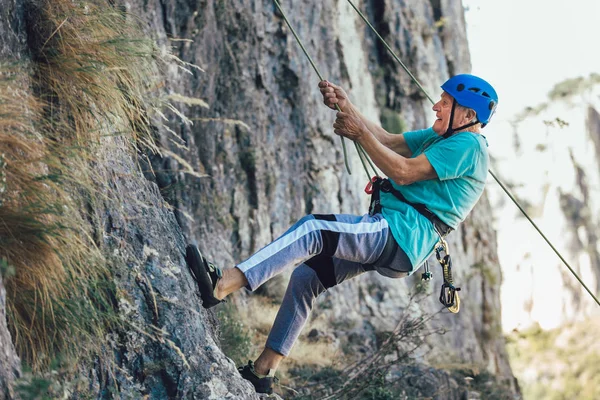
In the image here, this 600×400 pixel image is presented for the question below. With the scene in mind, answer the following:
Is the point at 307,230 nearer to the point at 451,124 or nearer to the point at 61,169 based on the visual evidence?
the point at 451,124

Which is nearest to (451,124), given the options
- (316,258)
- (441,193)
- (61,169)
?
(441,193)

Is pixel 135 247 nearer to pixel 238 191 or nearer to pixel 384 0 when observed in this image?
pixel 238 191

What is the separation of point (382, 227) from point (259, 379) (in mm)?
1307

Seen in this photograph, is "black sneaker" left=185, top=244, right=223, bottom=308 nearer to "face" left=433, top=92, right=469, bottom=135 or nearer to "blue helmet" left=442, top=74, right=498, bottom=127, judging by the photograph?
"face" left=433, top=92, right=469, bottom=135

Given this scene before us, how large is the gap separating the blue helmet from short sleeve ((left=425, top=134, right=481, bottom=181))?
0.24m

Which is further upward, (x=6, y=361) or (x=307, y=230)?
(x=307, y=230)

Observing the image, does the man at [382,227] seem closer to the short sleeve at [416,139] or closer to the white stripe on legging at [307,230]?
the white stripe on legging at [307,230]

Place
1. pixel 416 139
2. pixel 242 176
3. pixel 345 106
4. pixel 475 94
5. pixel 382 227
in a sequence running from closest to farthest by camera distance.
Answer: pixel 382 227
pixel 475 94
pixel 345 106
pixel 416 139
pixel 242 176

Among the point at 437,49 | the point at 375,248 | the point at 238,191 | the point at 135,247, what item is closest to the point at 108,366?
the point at 135,247

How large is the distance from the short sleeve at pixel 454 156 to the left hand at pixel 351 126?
0.45 meters

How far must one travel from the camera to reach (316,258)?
19.5ft

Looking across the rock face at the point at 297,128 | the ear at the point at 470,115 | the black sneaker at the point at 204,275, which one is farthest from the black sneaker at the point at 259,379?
the rock face at the point at 297,128

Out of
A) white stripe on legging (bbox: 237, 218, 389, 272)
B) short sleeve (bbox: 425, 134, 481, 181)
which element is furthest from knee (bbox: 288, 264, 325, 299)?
short sleeve (bbox: 425, 134, 481, 181)

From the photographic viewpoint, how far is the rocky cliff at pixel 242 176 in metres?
5.06
